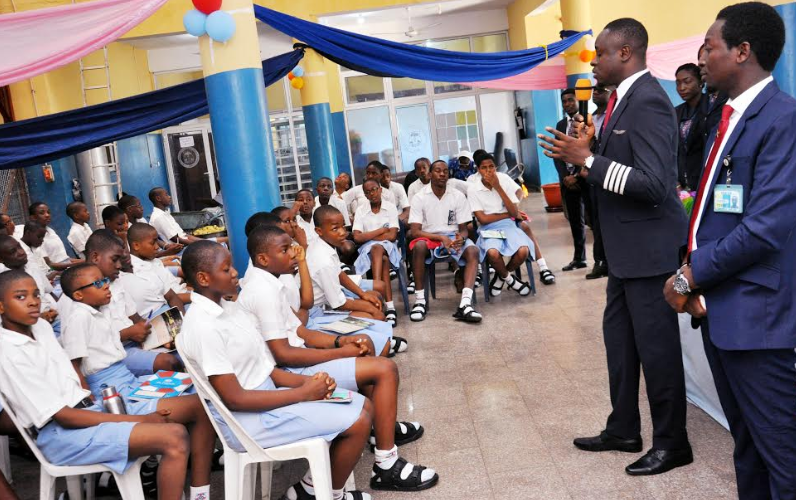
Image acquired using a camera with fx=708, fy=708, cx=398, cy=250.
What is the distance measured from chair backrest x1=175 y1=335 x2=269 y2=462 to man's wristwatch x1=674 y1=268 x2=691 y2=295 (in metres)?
1.41

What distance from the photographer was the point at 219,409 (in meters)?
2.31

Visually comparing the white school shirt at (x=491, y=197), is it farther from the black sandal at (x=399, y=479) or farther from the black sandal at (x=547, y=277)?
Result: the black sandal at (x=399, y=479)

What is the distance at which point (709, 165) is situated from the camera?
6.36 ft

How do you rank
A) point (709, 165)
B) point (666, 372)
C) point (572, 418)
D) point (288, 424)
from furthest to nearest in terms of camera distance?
1. point (572, 418)
2. point (666, 372)
3. point (288, 424)
4. point (709, 165)

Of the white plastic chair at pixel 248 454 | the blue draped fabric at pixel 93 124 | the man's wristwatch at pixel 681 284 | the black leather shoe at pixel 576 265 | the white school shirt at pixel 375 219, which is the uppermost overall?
the blue draped fabric at pixel 93 124

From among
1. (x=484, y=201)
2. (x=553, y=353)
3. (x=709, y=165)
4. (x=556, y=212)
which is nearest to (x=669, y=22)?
(x=556, y=212)

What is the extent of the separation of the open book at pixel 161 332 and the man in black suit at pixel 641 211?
206 cm

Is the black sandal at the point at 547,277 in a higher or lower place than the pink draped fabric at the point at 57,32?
lower

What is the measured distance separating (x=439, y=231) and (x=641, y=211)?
3378 millimetres

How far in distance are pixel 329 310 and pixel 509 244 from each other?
2079 mm

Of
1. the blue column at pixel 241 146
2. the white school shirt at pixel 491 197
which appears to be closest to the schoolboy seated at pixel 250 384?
the blue column at pixel 241 146

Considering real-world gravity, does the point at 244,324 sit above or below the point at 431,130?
below

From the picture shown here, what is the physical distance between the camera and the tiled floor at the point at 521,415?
8.74 ft

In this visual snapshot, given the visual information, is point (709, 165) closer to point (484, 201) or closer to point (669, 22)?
point (484, 201)
